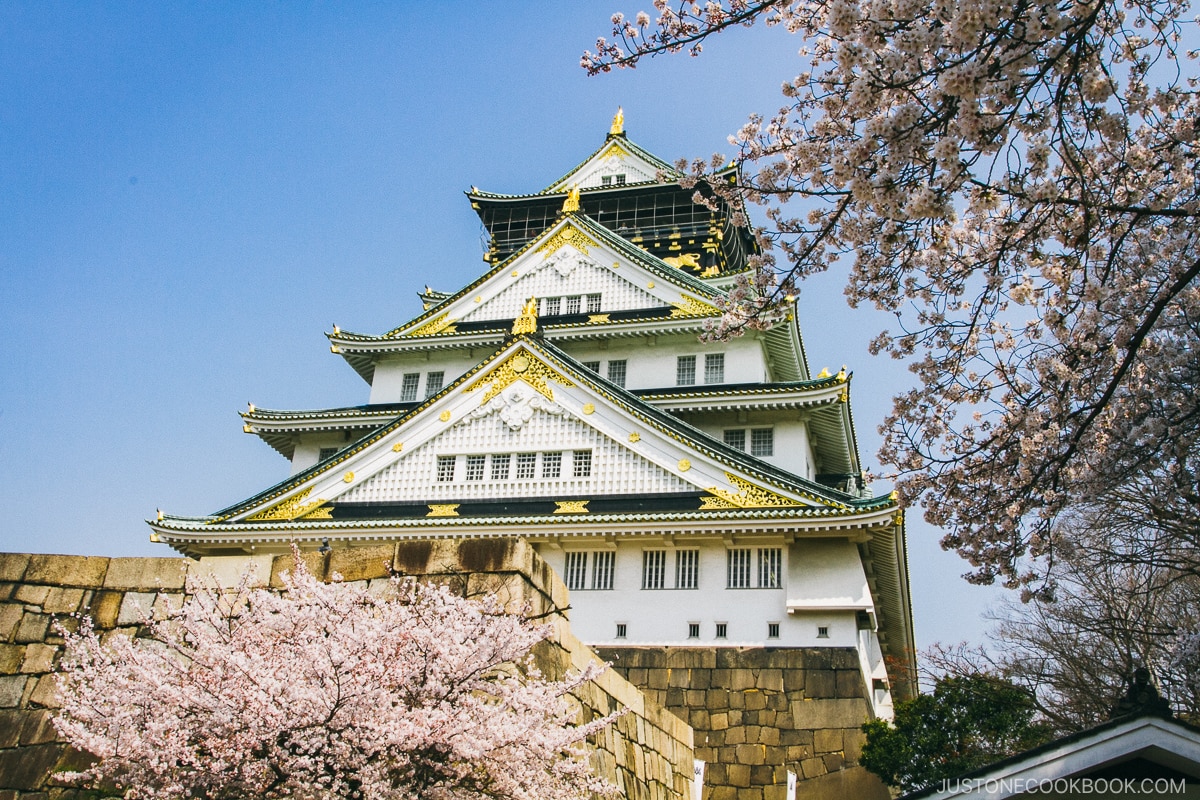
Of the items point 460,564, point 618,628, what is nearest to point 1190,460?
point 460,564

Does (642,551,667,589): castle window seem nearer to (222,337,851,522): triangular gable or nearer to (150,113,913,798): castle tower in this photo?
(150,113,913,798): castle tower

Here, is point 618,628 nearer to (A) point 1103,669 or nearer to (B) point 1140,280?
(A) point 1103,669

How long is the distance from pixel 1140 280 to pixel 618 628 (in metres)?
12.4

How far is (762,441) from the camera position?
24172 millimetres

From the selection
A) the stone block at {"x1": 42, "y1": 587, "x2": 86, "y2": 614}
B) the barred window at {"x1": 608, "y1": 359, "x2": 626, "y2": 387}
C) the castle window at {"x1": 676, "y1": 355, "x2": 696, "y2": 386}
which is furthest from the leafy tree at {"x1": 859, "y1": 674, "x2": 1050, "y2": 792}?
the barred window at {"x1": 608, "y1": 359, "x2": 626, "y2": 387}

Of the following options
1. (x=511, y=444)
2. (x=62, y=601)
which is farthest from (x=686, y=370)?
(x=62, y=601)

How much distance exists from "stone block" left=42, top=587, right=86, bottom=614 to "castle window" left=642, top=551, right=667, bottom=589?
477 inches

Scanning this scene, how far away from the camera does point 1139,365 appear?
32.3ft

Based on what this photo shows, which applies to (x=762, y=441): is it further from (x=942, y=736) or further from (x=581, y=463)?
(x=942, y=736)

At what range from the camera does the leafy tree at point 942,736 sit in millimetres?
14836

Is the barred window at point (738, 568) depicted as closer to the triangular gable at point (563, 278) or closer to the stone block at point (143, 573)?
the triangular gable at point (563, 278)

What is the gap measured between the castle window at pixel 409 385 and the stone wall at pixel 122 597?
19.0 meters

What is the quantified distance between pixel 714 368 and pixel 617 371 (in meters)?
2.70

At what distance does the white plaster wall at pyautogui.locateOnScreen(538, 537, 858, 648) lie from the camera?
18.6 m
